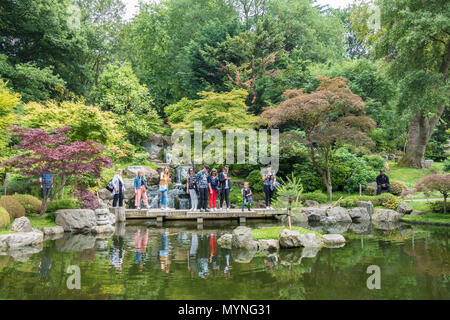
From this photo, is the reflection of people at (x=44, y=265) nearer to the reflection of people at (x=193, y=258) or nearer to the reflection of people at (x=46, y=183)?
the reflection of people at (x=193, y=258)

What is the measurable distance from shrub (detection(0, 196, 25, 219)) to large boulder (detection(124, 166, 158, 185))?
27.6 ft

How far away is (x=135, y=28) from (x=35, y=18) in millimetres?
11182

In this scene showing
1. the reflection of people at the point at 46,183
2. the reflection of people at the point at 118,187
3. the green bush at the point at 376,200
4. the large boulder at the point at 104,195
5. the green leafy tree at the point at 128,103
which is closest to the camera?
the reflection of people at the point at 46,183

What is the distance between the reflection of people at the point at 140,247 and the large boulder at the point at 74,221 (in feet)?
4.96

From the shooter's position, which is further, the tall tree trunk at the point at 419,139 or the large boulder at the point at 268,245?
the tall tree trunk at the point at 419,139

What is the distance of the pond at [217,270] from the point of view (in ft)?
15.6

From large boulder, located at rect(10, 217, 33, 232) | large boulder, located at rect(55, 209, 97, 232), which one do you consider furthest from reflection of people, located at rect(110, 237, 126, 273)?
large boulder, located at rect(10, 217, 33, 232)

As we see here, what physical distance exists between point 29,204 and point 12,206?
1.08 metres

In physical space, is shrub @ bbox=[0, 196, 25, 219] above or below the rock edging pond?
above

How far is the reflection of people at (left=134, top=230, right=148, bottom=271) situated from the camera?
6648mm

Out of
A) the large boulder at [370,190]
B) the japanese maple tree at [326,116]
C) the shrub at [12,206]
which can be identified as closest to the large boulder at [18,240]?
the shrub at [12,206]

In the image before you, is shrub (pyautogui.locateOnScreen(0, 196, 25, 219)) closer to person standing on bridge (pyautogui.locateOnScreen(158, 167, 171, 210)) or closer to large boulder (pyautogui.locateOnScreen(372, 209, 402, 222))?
person standing on bridge (pyautogui.locateOnScreen(158, 167, 171, 210))

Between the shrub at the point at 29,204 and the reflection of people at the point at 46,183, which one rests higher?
the reflection of people at the point at 46,183
